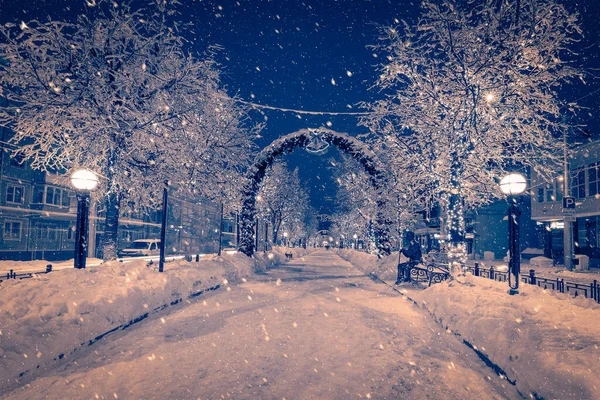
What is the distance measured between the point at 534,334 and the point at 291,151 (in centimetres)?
1930

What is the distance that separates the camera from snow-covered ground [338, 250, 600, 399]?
164 inches

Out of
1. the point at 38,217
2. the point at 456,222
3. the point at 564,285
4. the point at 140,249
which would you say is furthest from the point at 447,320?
the point at 38,217

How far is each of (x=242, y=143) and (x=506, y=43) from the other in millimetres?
12395

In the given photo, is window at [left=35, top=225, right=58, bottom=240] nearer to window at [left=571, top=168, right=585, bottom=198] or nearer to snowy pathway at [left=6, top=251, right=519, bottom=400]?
snowy pathway at [left=6, top=251, right=519, bottom=400]

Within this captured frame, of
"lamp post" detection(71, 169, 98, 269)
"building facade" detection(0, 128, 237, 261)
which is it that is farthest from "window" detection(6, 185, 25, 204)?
"lamp post" detection(71, 169, 98, 269)

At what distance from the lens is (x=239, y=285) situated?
1474 cm

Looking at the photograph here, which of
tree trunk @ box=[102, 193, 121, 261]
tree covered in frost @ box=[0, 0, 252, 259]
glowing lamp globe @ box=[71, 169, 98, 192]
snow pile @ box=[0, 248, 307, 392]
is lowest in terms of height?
snow pile @ box=[0, 248, 307, 392]

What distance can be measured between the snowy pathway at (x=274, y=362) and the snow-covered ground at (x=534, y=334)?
31cm

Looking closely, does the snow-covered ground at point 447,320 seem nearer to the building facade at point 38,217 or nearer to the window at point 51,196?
the building facade at point 38,217

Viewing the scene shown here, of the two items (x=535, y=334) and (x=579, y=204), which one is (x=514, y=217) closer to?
(x=535, y=334)

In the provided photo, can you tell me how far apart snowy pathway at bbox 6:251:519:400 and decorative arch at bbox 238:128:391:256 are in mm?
13983

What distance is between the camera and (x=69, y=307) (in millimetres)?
6434

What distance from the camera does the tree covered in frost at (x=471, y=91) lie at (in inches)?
430

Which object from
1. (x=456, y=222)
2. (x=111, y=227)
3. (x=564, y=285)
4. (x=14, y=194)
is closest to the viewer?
(x=564, y=285)
